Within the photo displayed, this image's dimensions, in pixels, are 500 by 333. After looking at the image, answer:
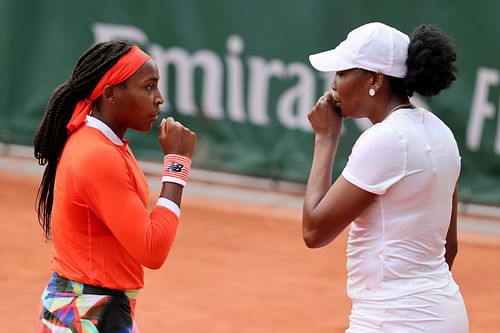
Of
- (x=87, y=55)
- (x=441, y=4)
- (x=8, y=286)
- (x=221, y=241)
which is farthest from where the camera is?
(x=441, y=4)

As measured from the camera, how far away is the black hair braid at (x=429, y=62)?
316cm

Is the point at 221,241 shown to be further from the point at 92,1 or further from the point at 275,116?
the point at 92,1

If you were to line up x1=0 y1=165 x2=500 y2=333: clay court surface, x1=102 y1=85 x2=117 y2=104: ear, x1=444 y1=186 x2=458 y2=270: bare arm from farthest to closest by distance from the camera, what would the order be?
x1=0 y1=165 x2=500 y2=333: clay court surface
x1=444 y1=186 x2=458 y2=270: bare arm
x1=102 y1=85 x2=117 y2=104: ear

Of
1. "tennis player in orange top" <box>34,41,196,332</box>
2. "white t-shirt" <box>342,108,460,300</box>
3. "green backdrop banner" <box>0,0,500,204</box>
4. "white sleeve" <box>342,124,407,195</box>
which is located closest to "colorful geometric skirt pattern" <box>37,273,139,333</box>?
"tennis player in orange top" <box>34,41,196,332</box>

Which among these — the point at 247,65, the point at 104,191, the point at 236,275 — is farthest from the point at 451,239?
the point at 247,65

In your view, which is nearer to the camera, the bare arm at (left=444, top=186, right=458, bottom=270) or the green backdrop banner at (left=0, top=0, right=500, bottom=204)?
the bare arm at (left=444, top=186, right=458, bottom=270)

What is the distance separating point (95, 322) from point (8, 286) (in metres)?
3.44

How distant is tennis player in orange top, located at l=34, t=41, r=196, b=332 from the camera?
3.09 m

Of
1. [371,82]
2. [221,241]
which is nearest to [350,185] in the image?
[371,82]

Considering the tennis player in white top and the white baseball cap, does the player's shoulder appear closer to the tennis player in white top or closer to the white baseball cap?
the tennis player in white top

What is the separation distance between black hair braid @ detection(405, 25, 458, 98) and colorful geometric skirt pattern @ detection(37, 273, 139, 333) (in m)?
1.16

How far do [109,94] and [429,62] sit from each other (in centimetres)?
103

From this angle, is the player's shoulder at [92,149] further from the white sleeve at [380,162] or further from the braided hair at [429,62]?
the braided hair at [429,62]

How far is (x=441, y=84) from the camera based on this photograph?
10.5 feet
